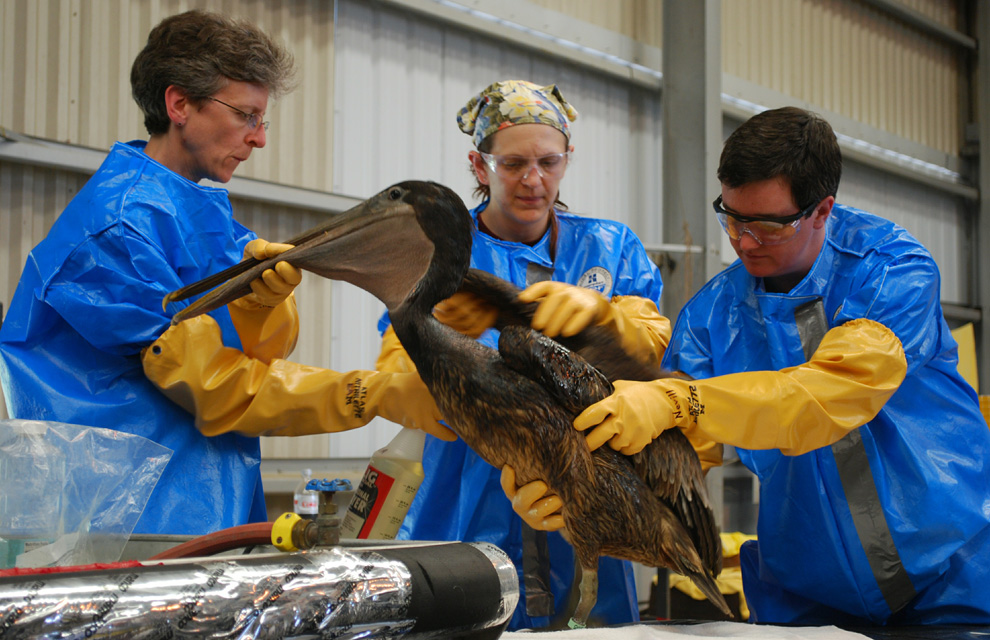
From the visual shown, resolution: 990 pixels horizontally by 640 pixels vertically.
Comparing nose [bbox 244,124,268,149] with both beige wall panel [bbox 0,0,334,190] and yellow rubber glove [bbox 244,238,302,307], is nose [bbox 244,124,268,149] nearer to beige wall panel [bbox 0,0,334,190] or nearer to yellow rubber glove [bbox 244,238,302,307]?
yellow rubber glove [bbox 244,238,302,307]

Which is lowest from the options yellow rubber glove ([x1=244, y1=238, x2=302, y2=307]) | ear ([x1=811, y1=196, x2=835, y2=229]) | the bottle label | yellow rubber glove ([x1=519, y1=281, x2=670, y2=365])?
the bottle label

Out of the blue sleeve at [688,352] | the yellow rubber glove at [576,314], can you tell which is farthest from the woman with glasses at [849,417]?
the yellow rubber glove at [576,314]

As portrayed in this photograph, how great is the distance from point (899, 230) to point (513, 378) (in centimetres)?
116

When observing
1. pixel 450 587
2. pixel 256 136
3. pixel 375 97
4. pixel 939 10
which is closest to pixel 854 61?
pixel 939 10

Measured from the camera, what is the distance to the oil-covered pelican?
63.6 inches

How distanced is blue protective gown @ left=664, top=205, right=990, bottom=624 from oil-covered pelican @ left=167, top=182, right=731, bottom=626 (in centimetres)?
44

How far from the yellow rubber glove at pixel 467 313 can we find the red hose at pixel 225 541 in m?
0.87

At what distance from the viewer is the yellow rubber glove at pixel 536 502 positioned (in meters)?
1.66

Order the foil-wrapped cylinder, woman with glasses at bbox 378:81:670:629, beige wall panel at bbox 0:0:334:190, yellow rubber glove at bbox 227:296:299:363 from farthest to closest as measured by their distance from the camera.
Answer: beige wall panel at bbox 0:0:334:190
woman with glasses at bbox 378:81:670:629
yellow rubber glove at bbox 227:296:299:363
the foil-wrapped cylinder

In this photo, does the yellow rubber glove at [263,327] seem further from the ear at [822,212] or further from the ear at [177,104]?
the ear at [822,212]

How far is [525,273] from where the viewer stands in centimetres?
238

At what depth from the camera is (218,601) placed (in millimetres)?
867

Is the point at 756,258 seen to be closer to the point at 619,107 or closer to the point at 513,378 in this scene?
the point at 513,378

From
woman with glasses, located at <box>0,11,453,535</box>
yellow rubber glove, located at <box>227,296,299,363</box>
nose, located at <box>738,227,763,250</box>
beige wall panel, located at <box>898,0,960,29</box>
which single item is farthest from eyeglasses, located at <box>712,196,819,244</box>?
beige wall panel, located at <box>898,0,960,29</box>
